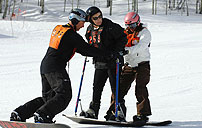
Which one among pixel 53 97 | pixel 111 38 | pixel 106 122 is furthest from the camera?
pixel 111 38

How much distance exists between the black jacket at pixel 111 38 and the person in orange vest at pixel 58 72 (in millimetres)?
581

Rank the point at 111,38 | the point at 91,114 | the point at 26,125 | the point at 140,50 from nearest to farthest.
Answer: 1. the point at 26,125
2. the point at 111,38
3. the point at 140,50
4. the point at 91,114

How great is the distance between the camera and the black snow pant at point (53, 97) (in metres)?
4.36

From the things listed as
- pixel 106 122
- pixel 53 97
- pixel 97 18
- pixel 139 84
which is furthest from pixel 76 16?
pixel 106 122

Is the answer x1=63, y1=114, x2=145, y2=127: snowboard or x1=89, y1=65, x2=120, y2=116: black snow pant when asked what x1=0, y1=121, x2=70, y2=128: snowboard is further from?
x1=89, y1=65, x2=120, y2=116: black snow pant

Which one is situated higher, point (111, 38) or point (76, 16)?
point (76, 16)

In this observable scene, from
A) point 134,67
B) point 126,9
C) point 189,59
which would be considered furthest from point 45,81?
point 126,9

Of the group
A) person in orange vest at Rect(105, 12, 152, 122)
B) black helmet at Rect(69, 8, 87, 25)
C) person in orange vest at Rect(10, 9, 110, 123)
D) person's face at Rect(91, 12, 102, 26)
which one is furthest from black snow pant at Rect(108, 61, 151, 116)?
black helmet at Rect(69, 8, 87, 25)

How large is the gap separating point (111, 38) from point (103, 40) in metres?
0.13

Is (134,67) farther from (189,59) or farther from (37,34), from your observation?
(37,34)

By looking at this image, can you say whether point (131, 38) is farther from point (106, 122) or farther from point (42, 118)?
point (42, 118)

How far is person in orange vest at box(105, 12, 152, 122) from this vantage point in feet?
17.4

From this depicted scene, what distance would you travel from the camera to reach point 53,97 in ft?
14.5

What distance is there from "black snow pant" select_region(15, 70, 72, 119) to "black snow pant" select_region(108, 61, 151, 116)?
1.21 metres
